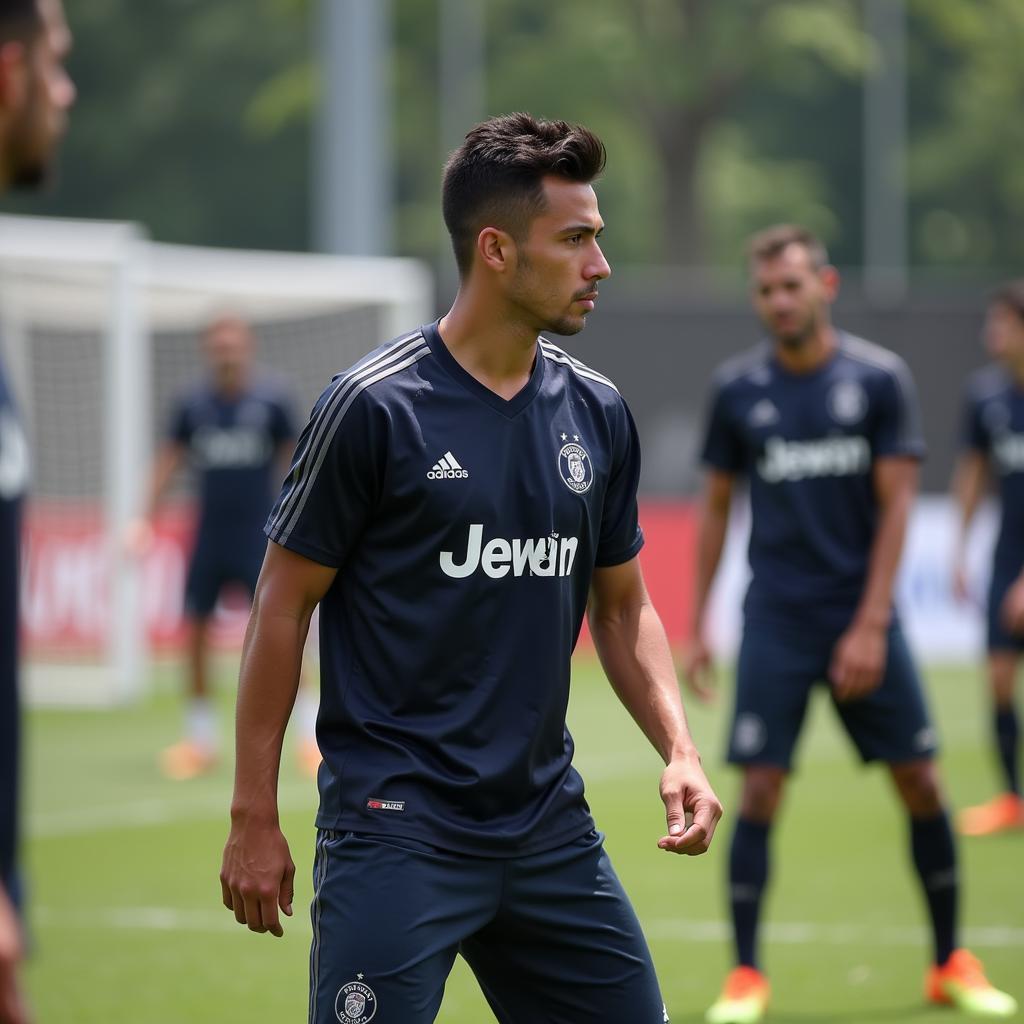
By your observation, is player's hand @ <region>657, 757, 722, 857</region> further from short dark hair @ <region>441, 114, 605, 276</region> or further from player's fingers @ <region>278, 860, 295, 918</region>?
short dark hair @ <region>441, 114, 605, 276</region>

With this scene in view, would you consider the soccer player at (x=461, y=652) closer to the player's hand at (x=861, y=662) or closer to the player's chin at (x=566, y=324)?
the player's chin at (x=566, y=324)

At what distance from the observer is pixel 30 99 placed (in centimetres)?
245

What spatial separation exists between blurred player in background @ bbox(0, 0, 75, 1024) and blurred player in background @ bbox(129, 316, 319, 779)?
9.19 m

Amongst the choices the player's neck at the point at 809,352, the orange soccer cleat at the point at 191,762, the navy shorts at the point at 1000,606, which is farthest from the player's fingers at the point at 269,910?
the orange soccer cleat at the point at 191,762

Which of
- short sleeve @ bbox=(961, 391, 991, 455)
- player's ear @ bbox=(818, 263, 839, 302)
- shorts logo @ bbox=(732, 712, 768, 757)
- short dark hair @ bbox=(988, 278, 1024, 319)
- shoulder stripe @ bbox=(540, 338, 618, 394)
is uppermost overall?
short dark hair @ bbox=(988, 278, 1024, 319)

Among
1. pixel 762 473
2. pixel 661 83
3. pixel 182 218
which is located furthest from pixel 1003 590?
pixel 182 218

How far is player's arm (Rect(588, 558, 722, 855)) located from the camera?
3.98m

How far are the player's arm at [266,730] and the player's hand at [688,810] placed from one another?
2.42 ft

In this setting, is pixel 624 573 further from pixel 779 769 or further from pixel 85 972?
pixel 85 972

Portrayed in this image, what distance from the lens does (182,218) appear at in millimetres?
36906

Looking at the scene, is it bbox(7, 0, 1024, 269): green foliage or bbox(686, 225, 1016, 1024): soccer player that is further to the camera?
bbox(7, 0, 1024, 269): green foliage

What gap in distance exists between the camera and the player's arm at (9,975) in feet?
7.22

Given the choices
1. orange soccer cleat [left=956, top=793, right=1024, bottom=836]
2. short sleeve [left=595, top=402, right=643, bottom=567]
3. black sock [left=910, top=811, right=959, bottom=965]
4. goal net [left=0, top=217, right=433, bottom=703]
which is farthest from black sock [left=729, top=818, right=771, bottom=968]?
goal net [left=0, top=217, right=433, bottom=703]

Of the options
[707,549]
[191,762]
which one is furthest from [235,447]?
Result: [707,549]
